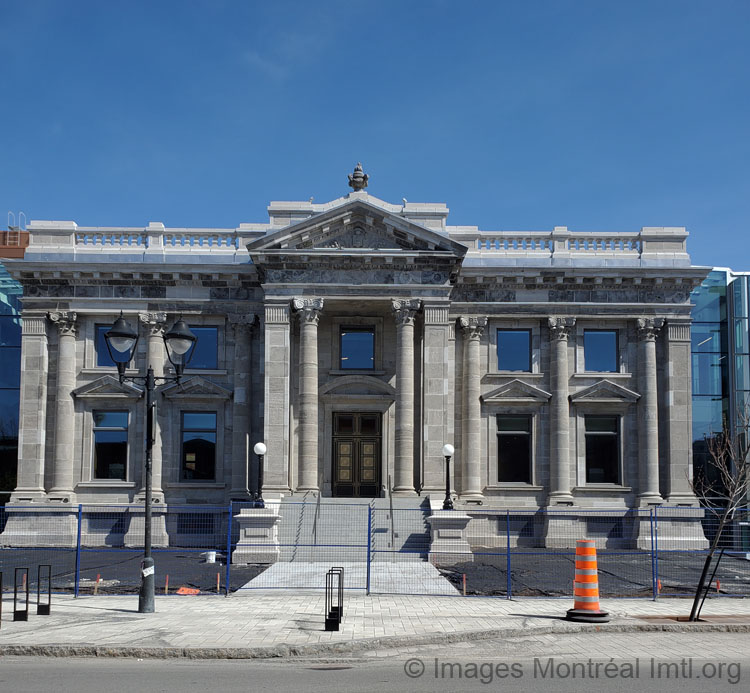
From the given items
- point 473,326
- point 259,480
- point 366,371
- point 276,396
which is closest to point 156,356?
point 276,396

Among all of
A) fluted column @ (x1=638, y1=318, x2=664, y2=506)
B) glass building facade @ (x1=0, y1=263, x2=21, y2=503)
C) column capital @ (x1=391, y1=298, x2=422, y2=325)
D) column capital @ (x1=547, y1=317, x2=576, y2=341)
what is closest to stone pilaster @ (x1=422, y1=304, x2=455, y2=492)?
column capital @ (x1=391, y1=298, x2=422, y2=325)

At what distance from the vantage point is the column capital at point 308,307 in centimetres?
3244

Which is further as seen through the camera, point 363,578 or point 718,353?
point 718,353

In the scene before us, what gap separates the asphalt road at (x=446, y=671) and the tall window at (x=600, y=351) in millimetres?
21615

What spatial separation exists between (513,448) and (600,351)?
5.07 metres

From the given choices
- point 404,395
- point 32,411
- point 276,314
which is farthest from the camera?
point 32,411

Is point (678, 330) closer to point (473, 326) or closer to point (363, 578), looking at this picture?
point (473, 326)

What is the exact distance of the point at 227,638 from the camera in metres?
14.2

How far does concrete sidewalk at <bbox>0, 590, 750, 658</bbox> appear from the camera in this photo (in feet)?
44.4

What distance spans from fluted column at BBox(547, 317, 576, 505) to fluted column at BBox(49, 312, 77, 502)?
1798 cm

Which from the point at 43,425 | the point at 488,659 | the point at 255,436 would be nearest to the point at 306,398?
the point at 255,436

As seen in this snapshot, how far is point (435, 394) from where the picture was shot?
32.2 meters

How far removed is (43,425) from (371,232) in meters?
14.1

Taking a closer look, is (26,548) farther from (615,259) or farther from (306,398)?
(615,259)
